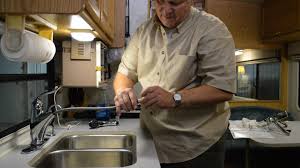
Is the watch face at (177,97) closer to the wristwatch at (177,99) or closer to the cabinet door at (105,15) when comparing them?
the wristwatch at (177,99)

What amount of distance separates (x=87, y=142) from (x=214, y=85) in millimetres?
895

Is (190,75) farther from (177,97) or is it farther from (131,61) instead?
(131,61)

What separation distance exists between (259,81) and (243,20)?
2.30ft

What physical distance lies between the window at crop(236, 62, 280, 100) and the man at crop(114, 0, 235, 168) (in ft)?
6.59

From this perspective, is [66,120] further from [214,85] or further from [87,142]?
[214,85]

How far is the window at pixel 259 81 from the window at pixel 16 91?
7.19 ft

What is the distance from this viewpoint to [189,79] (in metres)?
1.41

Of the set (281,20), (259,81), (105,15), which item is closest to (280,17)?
(281,20)

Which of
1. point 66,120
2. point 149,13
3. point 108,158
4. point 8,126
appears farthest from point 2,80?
point 149,13

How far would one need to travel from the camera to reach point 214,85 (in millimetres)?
1296

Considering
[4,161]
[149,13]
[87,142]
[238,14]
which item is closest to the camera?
[4,161]

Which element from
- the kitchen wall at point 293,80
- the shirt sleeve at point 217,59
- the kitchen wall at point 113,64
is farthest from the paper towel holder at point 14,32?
the kitchen wall at point 293,80

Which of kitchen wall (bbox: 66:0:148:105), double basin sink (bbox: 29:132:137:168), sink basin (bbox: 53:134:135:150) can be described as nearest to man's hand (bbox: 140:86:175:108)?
double basin sink (bbox: 29:132:137:168)

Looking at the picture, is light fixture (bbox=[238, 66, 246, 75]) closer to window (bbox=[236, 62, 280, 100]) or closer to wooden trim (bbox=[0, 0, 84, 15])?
window (bbox=[236, 62, 280, 100])
